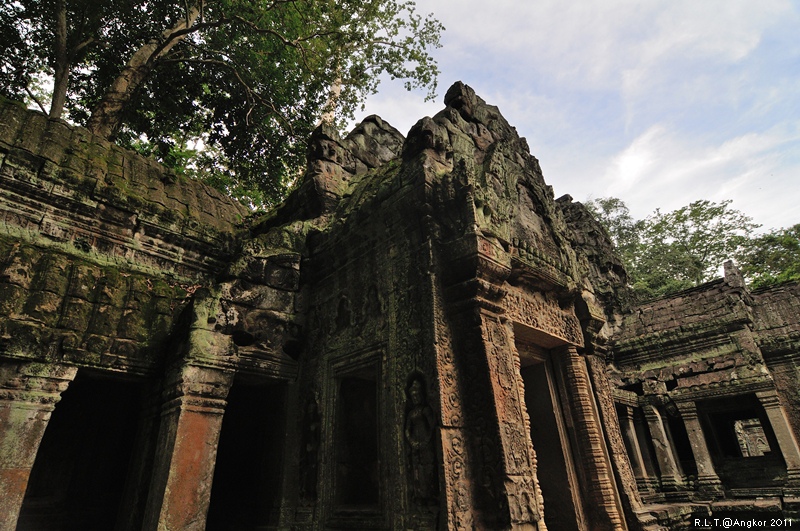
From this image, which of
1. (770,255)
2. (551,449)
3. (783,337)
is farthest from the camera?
(770,255)

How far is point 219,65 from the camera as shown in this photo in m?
12.4

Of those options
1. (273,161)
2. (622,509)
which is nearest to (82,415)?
(622,509)

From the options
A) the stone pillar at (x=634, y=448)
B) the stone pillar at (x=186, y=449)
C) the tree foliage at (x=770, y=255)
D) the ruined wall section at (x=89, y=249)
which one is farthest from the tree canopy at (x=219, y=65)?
the tree foliage at (x=770, y=255)

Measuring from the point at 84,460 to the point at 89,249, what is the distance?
114 inches

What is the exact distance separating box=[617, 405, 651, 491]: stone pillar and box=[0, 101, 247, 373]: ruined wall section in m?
11.7

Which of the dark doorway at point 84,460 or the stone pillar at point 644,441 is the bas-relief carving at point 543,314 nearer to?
the dark doorway at point 84,460

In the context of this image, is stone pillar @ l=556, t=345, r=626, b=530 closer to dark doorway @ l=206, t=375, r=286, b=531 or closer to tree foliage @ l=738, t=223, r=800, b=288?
dark doorway @ l=206, t=375, r=286, b=531

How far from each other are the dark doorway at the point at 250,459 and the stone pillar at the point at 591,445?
3834 mm

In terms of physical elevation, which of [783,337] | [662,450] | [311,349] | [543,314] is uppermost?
[783,337]

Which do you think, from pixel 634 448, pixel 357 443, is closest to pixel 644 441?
pixel 634 448

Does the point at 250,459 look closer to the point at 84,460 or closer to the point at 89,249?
the point at 84,460

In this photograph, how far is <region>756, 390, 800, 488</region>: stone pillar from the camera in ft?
34.6

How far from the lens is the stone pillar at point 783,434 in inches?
415

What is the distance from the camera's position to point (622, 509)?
17.8 ft
